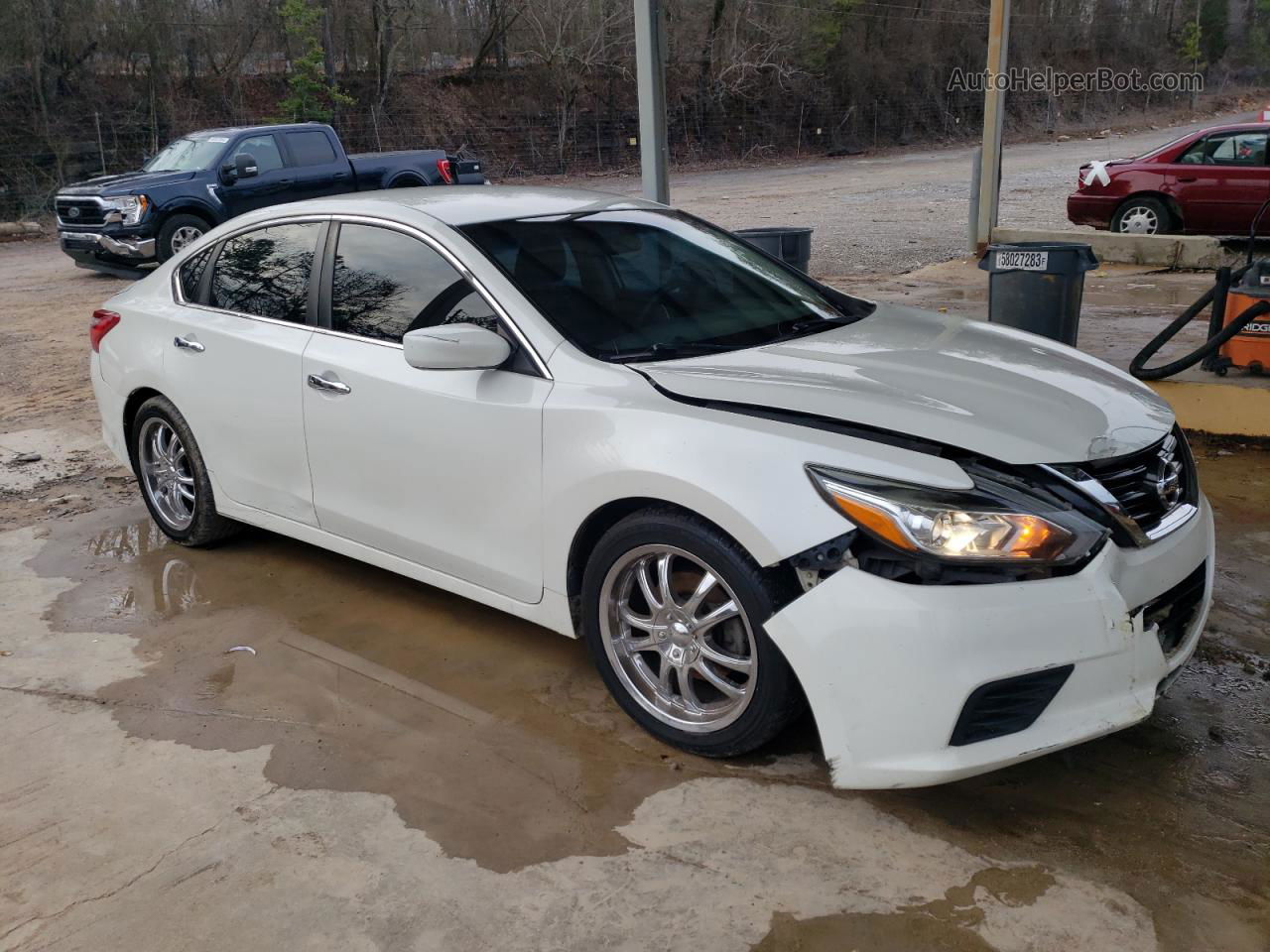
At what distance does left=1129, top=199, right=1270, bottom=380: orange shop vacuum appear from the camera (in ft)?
19.5

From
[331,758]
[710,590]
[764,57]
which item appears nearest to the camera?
[710,590]

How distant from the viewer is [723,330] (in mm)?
3918

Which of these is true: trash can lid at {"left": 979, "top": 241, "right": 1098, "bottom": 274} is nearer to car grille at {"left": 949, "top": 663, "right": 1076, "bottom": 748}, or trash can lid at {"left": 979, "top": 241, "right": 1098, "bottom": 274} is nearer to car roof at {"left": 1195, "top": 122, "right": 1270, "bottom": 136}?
car grille at {"left": 949, "top": 663, "right": 1076, "bottom": 748}

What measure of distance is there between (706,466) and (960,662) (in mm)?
819

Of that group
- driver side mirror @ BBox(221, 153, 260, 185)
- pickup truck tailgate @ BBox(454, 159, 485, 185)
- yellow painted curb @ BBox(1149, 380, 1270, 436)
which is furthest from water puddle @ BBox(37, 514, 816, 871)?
pickup truck tailgate @ BBox(454, 159, 485, 185)

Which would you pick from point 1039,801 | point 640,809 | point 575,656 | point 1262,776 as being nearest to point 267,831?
point 640,809

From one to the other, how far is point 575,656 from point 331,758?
0.96m

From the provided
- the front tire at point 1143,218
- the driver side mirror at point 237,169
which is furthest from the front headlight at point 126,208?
the front tire at point 1143,218

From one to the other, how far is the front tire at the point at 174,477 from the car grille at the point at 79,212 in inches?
423

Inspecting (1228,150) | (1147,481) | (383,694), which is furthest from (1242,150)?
(383,694)

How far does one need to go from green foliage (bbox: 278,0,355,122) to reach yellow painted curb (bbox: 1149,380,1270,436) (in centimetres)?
2962

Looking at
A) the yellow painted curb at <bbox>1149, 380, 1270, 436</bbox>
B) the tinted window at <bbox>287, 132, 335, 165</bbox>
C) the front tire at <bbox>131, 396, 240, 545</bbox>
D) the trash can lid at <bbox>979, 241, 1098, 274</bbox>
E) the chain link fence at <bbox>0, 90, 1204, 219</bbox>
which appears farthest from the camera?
the chain link fence at <bbox>0, 90, 1204, 219</bbox>

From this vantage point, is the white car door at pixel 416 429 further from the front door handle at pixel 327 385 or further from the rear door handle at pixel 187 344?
the rear door handle at pixel 187 344

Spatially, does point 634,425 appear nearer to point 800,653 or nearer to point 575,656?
point 800,653
